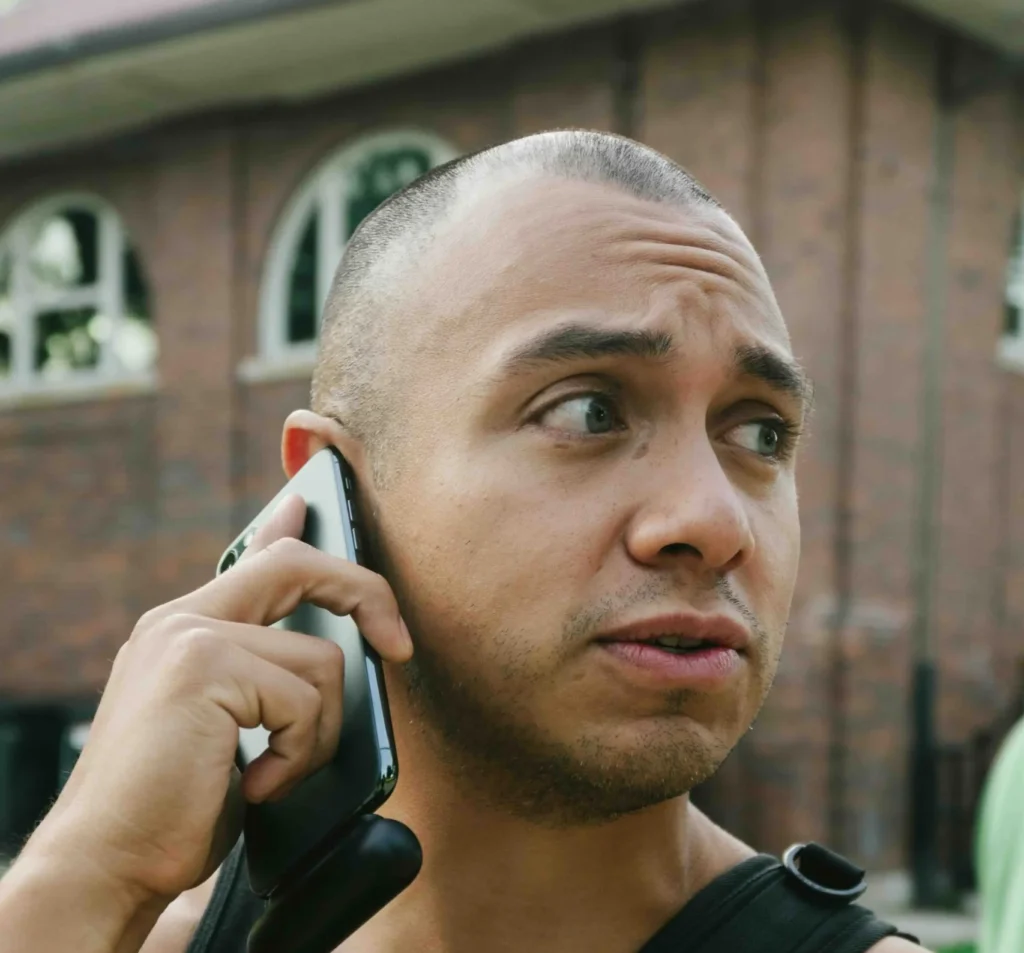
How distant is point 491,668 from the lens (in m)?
1.64

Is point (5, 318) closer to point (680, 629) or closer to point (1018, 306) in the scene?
point (1018, 306)

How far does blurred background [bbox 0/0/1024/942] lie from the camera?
31.8ft

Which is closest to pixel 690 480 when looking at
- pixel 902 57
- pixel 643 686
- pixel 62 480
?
pixel 643 686

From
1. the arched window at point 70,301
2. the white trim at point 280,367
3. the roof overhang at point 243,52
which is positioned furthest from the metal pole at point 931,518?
the arched window at point 70,301

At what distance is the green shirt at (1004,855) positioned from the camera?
206cm

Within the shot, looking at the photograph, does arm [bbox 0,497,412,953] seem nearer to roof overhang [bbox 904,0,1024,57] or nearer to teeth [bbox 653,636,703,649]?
teeth [bbox 653,636,703,649]

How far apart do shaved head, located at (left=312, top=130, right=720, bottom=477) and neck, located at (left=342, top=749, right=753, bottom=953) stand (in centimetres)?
50

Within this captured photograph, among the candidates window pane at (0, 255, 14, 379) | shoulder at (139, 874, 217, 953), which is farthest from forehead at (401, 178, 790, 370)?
window pane at (0, 255, 14, 379)

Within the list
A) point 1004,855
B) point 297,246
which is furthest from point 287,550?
point 297,246

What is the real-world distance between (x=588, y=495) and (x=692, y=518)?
131 mm

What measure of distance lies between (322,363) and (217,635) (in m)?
0.63

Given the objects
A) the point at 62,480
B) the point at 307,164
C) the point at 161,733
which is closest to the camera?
the point at 161,733

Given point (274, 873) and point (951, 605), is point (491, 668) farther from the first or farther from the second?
point (951, 605)

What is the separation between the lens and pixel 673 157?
Result: 9.64 meters
